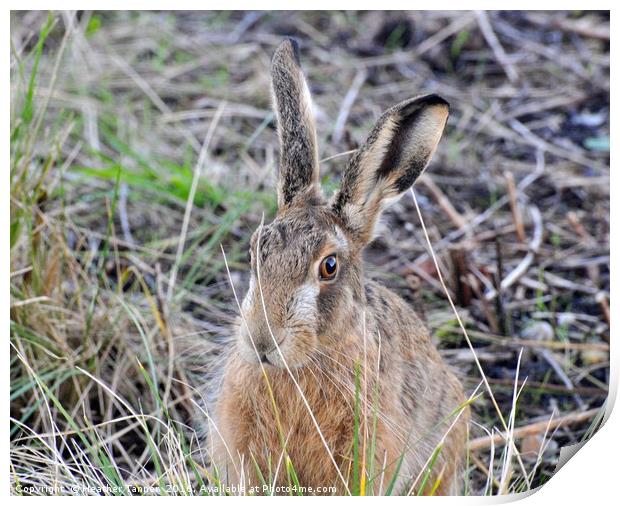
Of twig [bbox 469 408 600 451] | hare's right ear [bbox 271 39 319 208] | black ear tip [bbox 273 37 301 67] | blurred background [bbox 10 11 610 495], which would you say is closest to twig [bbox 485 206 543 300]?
blurred background [bbox 10 11 610 495]

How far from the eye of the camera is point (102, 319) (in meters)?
3.14

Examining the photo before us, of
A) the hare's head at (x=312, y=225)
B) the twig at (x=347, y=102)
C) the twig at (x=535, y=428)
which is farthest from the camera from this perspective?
the twig at (x=347, y=102)

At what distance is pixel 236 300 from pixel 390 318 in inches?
18.2

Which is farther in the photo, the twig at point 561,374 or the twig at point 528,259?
the twig at point 528,259

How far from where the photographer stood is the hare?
2395mm

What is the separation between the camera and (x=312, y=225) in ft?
8.13

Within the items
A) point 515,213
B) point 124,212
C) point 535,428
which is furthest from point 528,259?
point 124,212

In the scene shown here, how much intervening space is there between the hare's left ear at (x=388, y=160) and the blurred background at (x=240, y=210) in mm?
427

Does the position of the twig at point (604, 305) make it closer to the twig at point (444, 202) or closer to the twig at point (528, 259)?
the twig at point (528, 259)

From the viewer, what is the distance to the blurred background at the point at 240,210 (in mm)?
2971

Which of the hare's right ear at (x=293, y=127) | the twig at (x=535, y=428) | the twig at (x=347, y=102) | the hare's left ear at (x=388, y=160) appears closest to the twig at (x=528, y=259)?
the twig at (x=535, y=428)

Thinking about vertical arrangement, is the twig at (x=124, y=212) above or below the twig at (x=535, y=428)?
above

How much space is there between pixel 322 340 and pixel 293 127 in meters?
0.57
